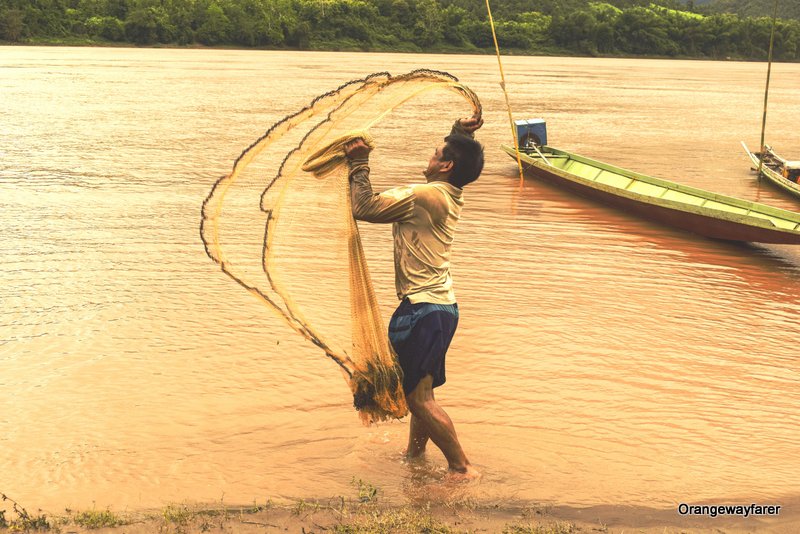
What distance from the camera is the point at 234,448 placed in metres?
5.15

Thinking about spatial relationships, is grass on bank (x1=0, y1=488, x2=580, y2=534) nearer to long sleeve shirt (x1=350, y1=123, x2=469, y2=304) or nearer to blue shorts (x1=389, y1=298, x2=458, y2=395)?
blue shorts (x1=389, y1=298, x2=458, y2=395)

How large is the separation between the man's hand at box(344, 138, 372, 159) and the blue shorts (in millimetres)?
717

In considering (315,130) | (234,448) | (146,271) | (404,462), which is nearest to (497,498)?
(404,462)

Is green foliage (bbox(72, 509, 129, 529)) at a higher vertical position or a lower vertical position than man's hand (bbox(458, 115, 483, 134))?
lower

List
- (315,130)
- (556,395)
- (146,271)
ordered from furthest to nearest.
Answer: (146,271)
(556,395)
(315,130)

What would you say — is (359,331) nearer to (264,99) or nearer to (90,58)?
(264,99)

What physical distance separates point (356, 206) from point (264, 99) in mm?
31016

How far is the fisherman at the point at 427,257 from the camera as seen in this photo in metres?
4.17

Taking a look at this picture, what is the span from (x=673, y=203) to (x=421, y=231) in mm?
8800

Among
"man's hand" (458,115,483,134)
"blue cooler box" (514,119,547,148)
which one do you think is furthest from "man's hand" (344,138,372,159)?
"blue cooler box" (514,119,547,148)

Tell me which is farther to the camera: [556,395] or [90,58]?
[90,58]

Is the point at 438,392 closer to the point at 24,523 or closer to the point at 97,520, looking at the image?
the point at 97,520

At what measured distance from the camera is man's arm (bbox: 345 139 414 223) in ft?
13.2

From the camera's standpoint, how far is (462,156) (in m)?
4.22
